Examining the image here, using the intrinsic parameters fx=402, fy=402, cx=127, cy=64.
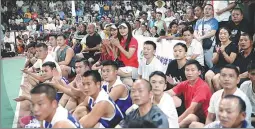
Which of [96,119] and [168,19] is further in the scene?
[168,19]

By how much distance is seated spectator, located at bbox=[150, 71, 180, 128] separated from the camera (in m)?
4.36

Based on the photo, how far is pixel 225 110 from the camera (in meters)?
3.46

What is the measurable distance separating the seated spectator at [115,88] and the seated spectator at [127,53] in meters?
1.17

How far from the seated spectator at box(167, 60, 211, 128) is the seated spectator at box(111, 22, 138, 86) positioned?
1400 mm

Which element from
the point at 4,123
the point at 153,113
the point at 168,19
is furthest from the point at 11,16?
the point at 153,113

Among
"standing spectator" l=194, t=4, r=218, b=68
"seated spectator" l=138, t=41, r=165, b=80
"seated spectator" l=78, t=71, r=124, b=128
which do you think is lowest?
"seated spectator" l=78, t=71, r=124, b=128

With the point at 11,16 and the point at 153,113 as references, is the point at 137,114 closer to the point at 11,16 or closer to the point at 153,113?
the point at 153,113

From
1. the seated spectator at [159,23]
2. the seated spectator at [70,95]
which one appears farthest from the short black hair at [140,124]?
the seated spectator at [159,23]

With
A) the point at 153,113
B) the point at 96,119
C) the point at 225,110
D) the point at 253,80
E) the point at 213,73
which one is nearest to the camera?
the point at 225,110

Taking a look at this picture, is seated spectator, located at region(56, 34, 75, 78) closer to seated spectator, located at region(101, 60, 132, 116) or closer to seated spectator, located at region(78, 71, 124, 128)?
seated spectator, located at region(101, 60, 132, 116)

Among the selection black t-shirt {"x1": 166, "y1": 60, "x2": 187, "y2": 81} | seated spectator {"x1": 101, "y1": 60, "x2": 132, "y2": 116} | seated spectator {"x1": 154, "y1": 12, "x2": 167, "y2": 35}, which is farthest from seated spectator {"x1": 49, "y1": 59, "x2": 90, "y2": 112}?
seated spectator {"x1": 154, "y1": 12, "x2": 167, "y2": 35}

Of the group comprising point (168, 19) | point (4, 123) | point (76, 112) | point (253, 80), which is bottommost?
point (4, 123)

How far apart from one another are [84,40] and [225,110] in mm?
5731

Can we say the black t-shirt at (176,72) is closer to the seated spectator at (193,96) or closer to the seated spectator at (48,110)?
the seated spectator at (193,96)
